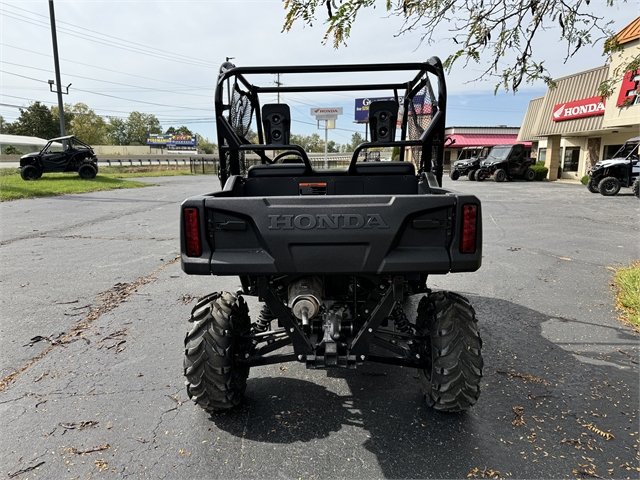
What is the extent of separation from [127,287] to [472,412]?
447 centimetres

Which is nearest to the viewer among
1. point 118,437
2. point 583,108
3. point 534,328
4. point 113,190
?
point 118,437

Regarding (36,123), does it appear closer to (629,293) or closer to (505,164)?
(505,164)

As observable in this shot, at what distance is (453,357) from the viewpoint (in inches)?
102

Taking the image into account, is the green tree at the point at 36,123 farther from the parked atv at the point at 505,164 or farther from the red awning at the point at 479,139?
the parked atv at the point at 505,164

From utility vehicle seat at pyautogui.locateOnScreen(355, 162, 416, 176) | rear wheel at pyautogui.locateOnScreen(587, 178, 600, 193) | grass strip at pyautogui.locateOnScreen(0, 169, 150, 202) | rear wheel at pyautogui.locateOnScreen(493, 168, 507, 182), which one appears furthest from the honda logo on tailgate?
rear wheel at pyautogui.locateOnScreen(493, 168, 507, 182)

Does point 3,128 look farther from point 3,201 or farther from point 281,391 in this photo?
point 281,391

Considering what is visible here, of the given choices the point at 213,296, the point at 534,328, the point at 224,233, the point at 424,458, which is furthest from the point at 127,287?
the point at 534,328

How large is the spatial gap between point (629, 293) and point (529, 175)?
2612 centimetres

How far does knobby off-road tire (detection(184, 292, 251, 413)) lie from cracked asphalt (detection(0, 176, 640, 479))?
181mm

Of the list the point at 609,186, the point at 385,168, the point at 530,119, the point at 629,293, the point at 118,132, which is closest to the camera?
the point at 385,168

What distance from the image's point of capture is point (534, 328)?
423 centimetres

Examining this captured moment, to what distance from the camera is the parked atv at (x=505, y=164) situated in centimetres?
2711

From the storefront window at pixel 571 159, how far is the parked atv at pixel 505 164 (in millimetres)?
3269

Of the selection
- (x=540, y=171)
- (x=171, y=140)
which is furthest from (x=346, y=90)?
(x=171, y=140)
